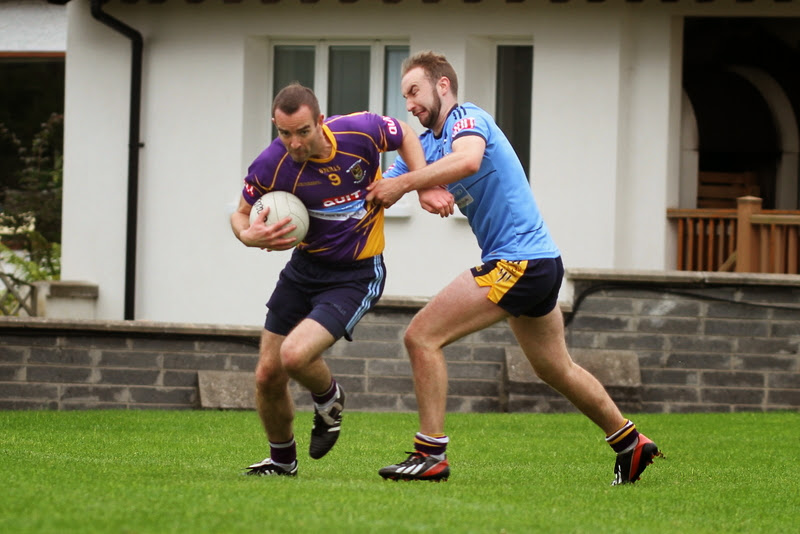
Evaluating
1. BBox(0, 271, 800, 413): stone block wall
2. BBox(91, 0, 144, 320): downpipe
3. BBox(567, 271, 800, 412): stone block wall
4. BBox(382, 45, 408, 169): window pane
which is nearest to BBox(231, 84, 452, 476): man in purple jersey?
BBox(0, 271, 800, 413): stone block wall

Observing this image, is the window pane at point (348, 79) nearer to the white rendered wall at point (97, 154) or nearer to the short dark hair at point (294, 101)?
the white rendered wall at point (97, 154)

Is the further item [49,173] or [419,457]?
[49,173]

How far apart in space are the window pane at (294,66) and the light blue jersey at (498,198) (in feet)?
26.4

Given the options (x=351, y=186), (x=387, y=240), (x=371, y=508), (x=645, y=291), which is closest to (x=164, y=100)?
(x=387, y=240)

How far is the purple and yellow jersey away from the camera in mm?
7117

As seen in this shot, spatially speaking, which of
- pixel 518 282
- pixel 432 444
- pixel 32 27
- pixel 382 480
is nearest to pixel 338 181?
pixel 518 282

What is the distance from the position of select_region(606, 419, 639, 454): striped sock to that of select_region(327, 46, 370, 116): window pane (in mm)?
8058

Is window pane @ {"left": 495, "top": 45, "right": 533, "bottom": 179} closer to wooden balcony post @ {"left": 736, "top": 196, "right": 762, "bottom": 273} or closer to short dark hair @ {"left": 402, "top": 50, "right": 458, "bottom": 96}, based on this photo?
wooden balcony post @ {"left": 736, "top": 196, "right": 762, "bottom": 273}

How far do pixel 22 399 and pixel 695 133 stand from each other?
753 centimetres

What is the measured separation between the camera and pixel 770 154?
680 inches

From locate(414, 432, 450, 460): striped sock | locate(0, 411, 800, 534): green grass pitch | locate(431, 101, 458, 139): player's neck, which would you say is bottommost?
locate(0, 411, 800, 534): green grass pitch

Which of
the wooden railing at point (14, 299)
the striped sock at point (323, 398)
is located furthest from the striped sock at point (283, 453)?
the wooden railing at point (14, 299)

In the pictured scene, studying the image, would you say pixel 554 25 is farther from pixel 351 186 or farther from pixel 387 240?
pixel 351 186

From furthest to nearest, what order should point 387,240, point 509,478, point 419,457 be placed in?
point 387,240 < point 509,478 < point 419,457
